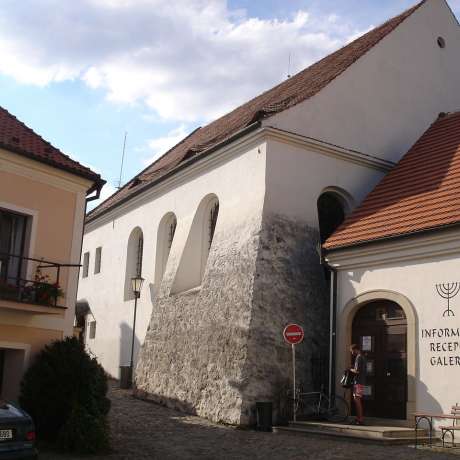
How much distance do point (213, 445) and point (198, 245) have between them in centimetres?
941

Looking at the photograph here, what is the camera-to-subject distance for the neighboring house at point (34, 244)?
44.0ft

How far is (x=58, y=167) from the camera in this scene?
1452 centimetres

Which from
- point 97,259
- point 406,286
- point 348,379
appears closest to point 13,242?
point 348,379

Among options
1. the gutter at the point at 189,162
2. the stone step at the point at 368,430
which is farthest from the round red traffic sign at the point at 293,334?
the gutter at the point at 189,162

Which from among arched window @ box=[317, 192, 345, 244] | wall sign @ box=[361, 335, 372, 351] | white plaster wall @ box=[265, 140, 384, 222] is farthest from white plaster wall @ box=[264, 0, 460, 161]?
wall sign @ box=[361, 335, 372, 351]

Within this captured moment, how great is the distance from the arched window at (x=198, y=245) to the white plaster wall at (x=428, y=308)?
22.9ft

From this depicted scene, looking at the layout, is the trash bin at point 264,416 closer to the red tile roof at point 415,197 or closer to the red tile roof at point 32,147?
the red tile roof at point 415,197

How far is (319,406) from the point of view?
1642 centimetres

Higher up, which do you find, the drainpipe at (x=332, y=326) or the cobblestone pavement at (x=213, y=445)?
the drainpipe at (x=332, y=326)

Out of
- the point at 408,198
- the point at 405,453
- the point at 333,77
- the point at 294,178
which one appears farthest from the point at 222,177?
the point at 405,453

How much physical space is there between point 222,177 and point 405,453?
1060 cm

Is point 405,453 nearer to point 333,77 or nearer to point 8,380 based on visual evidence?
point 8,380

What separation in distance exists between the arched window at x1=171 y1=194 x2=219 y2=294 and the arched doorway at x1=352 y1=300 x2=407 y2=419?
256 inches

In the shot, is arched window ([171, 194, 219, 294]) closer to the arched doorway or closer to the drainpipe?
the drainpipe
